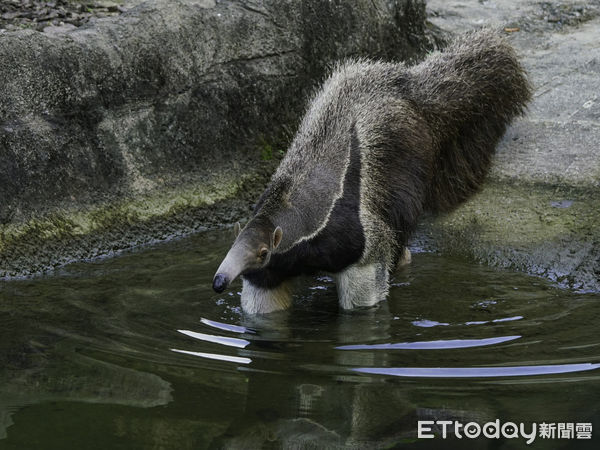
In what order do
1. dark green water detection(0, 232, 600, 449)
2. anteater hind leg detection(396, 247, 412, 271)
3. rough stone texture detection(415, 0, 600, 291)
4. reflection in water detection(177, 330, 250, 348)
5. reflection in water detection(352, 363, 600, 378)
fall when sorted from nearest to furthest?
dark green water detection(0, 232, 600, 449) → reflection in water detection(352, 363, 600, 378) → reflection in water detection(177, 330, 250, 348) → rough stone texture detection(415, 0, 600, 291) → anteater hind leg detection(396, 247, 412, 271)

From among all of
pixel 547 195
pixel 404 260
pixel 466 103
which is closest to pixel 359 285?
pixel 404 260

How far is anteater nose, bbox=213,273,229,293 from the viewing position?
5758mm

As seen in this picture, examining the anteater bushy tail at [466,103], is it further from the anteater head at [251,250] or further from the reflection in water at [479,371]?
the reflection in water at [479,371]

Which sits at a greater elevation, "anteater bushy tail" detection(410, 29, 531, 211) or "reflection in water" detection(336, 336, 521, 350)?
"anteater bushy tail" detection(410, 29, 531, 211)

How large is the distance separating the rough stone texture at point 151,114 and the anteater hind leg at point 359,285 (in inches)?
83.3

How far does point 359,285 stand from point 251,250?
125 cm

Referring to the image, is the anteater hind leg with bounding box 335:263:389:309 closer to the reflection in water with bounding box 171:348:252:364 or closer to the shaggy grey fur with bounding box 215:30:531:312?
the shaggy grey fur with bounding box 215:30:531:312

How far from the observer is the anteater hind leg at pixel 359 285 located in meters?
7.09

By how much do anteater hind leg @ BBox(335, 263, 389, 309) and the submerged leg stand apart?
478 millimetres

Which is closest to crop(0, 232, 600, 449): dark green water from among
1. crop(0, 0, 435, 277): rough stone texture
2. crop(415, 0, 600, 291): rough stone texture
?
crop(415, 0, 600, 291): rough stone texture

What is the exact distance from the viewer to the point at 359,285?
709 cm

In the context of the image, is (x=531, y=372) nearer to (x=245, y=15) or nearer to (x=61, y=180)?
(x=61, y=180)

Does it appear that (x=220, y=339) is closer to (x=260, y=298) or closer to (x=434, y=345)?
(x=260, y=298)

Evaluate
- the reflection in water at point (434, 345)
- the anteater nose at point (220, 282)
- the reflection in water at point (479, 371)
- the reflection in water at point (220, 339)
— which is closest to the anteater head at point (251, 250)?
the anteater nose at point (220, 282)
